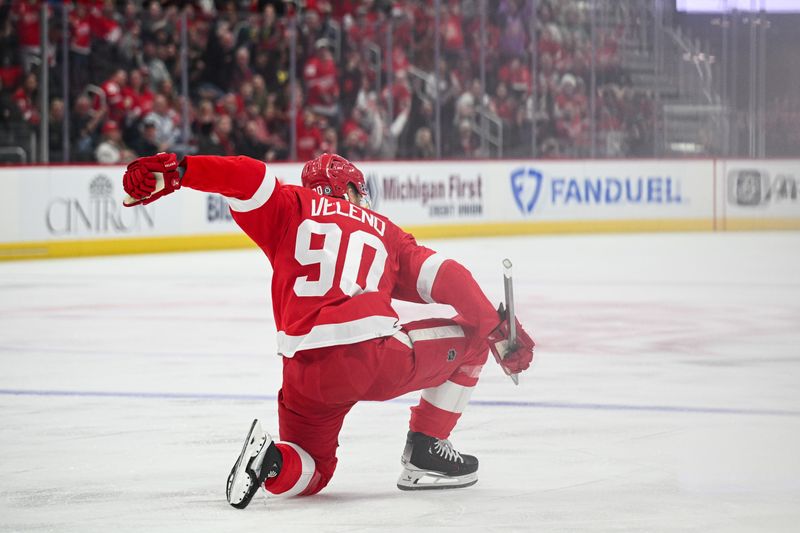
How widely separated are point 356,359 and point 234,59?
1087 cm

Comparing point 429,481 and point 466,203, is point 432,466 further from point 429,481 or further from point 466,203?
point 466,203

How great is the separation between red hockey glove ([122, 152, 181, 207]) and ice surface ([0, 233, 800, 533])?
86 cm

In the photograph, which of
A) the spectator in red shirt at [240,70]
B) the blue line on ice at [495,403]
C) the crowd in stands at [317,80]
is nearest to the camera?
the blue line on ice at [495,403]

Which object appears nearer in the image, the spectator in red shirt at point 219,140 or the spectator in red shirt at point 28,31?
the spectator in red shirt at point 28,31

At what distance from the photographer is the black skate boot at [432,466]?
3799mm

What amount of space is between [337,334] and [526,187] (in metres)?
12.6

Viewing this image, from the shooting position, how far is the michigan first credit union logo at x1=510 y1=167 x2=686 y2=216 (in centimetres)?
1594

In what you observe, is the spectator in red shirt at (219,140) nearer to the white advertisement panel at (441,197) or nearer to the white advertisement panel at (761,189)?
the white advertisement panel at (441,197)

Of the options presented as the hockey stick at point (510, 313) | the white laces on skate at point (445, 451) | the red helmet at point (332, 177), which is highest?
the red helmet at point (332, 177)

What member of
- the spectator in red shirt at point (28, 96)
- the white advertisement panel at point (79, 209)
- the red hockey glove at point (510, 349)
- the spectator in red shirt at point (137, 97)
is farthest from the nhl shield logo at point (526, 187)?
the red hockey glove at point (510, 349)

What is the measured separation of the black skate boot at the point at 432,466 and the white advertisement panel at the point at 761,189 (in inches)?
532

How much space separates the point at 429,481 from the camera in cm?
381

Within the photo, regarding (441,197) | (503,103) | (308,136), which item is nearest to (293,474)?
(308,136)

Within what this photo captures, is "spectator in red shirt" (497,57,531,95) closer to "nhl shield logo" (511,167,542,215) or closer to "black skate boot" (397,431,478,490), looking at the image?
"nhl shield logo" (511,167,542,215)
